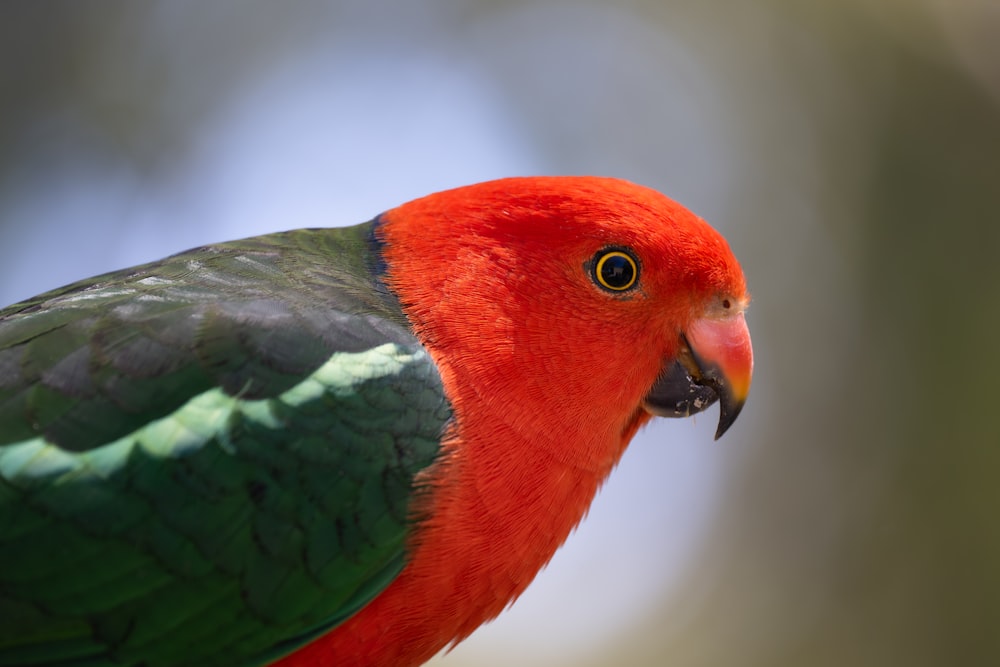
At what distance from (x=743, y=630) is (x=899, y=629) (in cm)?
212

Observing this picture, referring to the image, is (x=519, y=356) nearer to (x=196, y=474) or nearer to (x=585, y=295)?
(x=585, y=295)

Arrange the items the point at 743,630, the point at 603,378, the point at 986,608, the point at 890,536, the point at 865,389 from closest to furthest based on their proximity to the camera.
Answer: the point at 603,378 → the point at 986,608 → the point at 890,536 → the point at 865,389 → the point at 743,630

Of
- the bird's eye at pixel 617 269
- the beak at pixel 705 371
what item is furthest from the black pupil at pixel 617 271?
the beak at pixel 705 371

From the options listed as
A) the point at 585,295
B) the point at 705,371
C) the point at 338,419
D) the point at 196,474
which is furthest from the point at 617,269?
the point at 196,474

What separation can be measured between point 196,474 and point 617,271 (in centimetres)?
149

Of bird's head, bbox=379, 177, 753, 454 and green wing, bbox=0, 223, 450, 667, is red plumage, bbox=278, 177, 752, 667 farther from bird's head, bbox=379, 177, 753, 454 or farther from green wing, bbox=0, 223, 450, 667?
green wing, bbox=0, 223, 450, 667

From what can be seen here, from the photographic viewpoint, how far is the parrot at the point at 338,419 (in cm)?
231

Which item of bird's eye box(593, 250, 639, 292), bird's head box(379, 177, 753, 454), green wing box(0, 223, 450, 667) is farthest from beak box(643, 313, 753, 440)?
green wing box(0, 223, 450, 667)

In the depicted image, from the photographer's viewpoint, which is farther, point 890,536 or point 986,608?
point 890,536

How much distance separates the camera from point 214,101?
32.5 ft

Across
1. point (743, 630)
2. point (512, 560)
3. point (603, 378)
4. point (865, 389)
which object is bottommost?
point (512, 560)

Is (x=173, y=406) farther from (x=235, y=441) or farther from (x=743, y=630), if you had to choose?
(x=743, y=630)

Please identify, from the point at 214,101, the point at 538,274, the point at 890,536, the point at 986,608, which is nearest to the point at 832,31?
the point at 890,536

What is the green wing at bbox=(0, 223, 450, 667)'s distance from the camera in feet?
7.48
